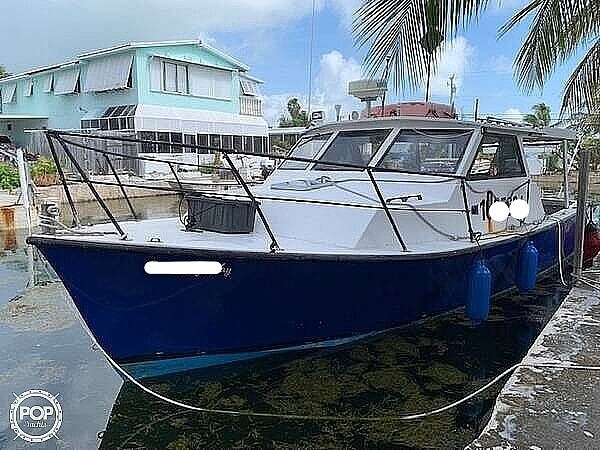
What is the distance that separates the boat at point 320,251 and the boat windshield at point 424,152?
1cm

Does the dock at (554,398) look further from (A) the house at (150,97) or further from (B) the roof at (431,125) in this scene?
(A) the house at (150,97)

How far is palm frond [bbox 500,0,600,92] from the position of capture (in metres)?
5.68

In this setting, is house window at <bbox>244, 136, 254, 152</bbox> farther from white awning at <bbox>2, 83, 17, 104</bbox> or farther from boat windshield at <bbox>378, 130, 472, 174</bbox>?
boat windshield at <bbox>378, 130, 472, 174</bbox>

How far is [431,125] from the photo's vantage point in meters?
6.12

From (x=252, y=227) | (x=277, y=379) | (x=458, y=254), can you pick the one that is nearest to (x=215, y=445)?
(x=277, y=379)

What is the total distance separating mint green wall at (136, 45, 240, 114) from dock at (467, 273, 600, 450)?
81.6 feet

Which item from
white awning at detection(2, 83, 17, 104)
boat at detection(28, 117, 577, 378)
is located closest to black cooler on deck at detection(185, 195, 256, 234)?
boat at detection(28, 117, 577, 378)

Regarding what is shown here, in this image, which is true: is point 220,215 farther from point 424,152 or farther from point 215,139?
point 215,139

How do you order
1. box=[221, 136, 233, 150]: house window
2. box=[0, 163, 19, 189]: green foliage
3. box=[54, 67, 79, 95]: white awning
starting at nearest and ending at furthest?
box=[0, 163, 19, 189]: green foliage, box=[221, 136, 233, 150]: house window, box=[54, 67, 79, 95]: white awning

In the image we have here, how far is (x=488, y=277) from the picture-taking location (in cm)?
525

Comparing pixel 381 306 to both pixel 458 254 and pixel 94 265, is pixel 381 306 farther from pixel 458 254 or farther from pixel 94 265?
pixel 94 265

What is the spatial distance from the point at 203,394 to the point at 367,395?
1.34 m

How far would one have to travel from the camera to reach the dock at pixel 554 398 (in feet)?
8.87

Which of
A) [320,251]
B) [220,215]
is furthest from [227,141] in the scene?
[320,251]
